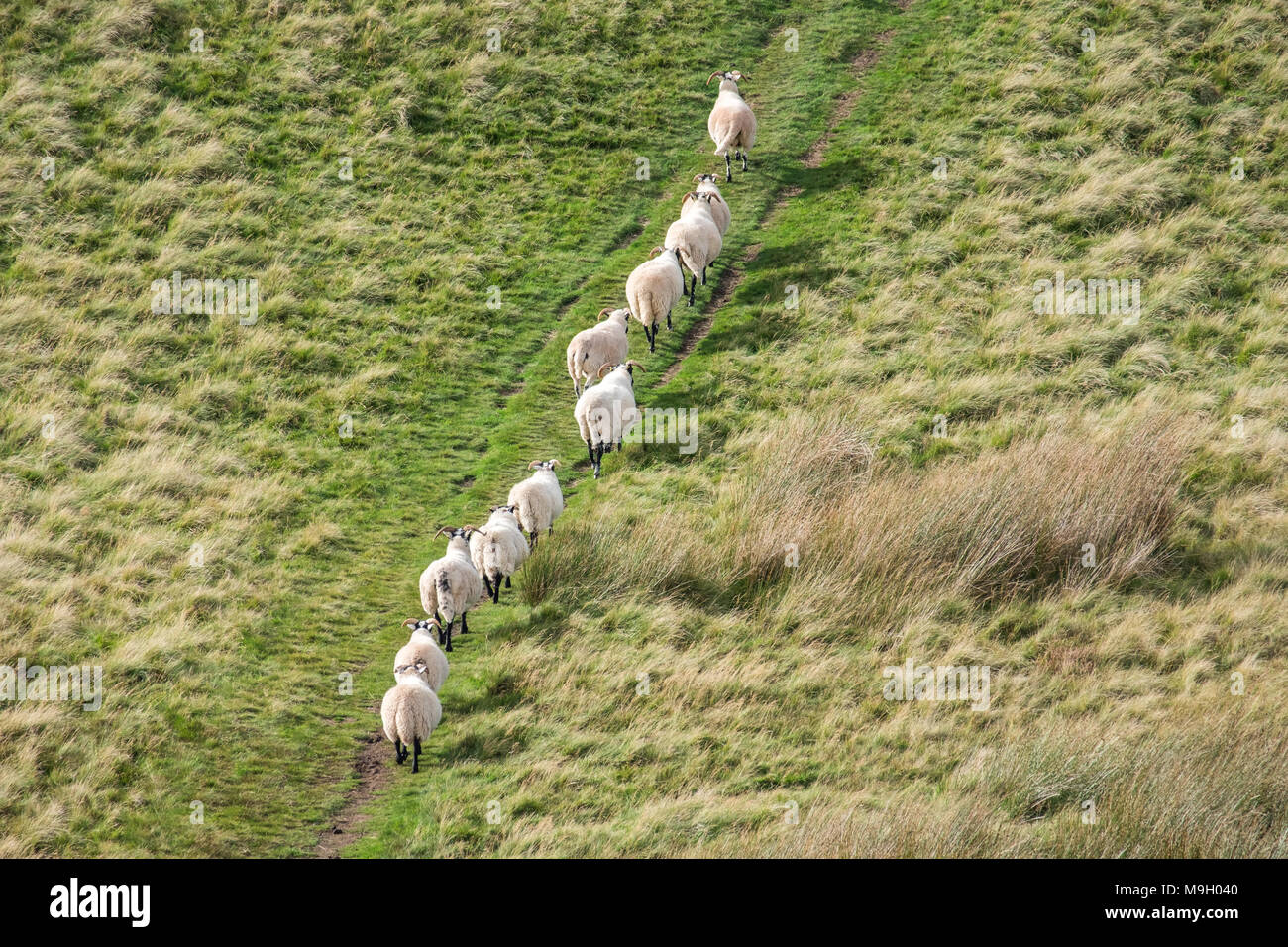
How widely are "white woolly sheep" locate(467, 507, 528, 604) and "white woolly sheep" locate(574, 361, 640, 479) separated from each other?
8.27ft

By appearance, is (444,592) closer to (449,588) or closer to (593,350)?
(449,588)

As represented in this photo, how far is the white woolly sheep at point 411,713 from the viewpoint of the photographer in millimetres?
12016

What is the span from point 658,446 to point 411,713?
719 cm

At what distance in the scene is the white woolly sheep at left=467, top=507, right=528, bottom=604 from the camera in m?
14.4

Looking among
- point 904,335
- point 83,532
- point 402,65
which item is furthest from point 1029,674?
point 402,65

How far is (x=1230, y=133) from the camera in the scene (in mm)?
25875

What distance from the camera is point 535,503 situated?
1519 cm

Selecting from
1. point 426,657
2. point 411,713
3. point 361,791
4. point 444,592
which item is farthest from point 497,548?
point 361,791

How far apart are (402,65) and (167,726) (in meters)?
21.3

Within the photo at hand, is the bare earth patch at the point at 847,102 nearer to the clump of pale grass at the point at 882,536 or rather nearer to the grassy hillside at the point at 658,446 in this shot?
the grassy hillside at the point at 658,446

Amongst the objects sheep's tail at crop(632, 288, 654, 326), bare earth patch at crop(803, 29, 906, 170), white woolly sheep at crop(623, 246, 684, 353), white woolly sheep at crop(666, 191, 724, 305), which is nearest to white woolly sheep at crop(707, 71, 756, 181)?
bare earth patch at crop(803, 29, 906, 170)

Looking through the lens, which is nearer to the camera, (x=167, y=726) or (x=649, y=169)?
(x=167, y=726)

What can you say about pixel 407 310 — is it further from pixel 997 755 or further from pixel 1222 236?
pixel 1222 236

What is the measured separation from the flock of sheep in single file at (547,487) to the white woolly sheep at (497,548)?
0.01 meters
